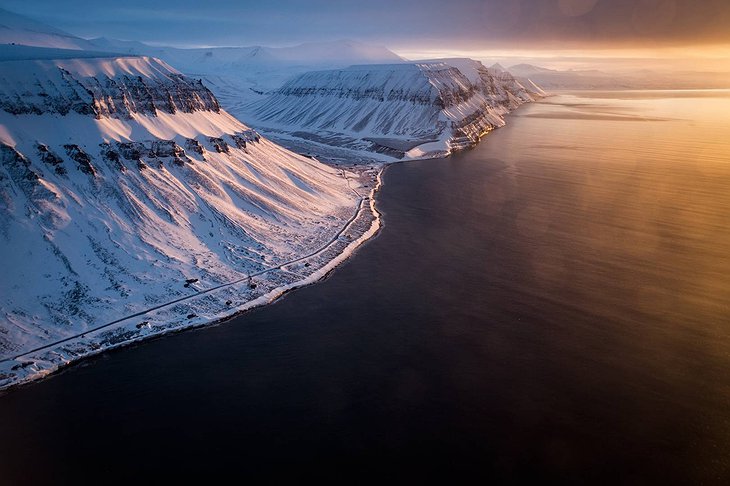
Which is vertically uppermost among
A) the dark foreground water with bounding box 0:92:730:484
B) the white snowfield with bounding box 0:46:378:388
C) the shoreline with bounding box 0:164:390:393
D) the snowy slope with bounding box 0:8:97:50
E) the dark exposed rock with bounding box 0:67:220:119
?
the snowy slope with bounding box 0:8:97:50

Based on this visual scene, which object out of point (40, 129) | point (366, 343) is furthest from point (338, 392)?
point (40, 129)

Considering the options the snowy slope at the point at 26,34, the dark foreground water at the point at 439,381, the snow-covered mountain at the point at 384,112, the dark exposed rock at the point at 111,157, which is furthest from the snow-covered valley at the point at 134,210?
the snowy slope at the point at 26,34

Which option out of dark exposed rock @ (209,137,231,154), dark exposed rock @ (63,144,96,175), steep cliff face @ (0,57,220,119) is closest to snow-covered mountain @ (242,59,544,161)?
dark exposed rock @ (209,137,231,154)

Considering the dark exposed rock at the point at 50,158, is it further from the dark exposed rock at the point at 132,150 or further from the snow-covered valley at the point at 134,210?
the dark exposed rock at the point at 132,150

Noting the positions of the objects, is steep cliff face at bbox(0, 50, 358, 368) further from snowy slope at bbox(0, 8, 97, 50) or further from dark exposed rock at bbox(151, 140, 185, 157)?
snowy slope at bbox(0, 8, 97, 50)

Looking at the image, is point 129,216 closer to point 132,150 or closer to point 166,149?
point 132,150

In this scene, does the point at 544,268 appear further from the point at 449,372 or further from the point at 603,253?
the point at 449,372
